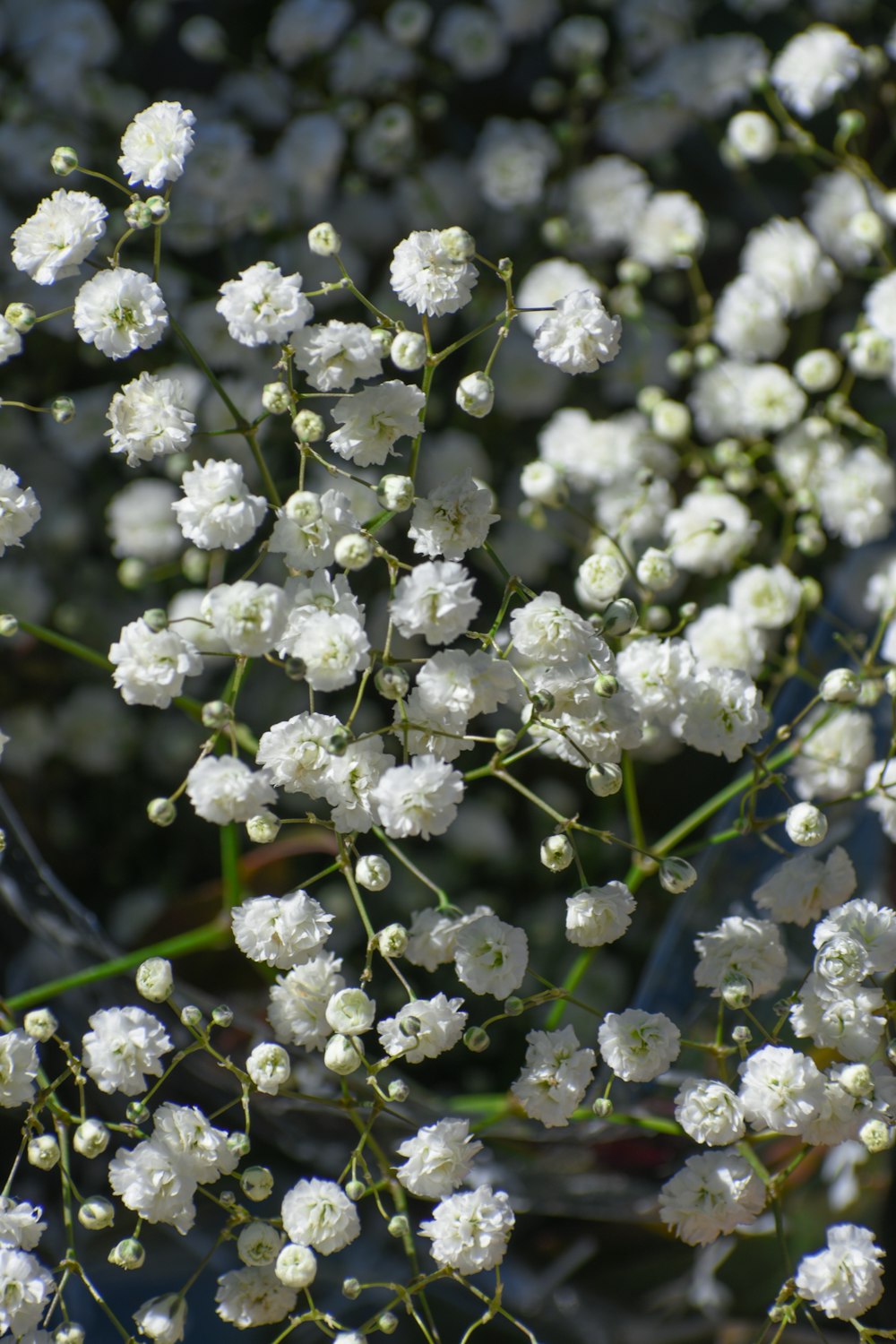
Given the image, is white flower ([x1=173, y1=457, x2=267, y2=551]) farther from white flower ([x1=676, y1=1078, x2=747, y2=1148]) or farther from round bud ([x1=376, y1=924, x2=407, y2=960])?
white flower ([x1=676, y1=1078, x2=747, y2=1148])

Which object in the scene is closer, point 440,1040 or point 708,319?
point 440,1040

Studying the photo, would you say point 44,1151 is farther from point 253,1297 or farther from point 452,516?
point 452,516

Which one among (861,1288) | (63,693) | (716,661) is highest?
(716,661)

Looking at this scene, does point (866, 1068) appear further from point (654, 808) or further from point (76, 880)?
point (76, 880)

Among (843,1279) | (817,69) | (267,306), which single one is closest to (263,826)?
(267,306)

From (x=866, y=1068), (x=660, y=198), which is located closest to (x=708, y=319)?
(x=660, y=198)
